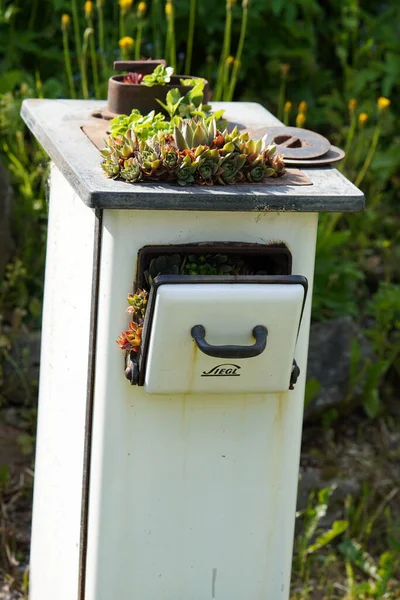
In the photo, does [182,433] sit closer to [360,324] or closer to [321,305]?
[321,305]

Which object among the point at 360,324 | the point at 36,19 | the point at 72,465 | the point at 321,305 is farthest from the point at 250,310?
the point at 36,19

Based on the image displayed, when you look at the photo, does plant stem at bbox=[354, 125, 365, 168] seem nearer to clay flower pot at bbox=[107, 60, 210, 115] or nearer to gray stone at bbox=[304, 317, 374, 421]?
gray stone at bbox=[304, 317, 374, 421]

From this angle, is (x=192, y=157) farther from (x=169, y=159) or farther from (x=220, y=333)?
(x=220, y=333)

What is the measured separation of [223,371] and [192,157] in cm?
48

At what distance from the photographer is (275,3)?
4586 millimetres

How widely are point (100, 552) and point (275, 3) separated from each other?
2936 mm

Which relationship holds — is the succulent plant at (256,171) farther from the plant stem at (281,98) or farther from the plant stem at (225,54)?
the plant stem at (281,98)

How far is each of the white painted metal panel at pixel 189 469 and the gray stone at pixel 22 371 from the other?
1508 mm

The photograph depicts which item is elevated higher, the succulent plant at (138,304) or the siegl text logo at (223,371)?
the succulent plant at (138,304)

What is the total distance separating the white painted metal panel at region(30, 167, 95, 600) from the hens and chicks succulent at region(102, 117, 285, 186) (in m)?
0.16

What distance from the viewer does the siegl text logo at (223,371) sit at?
88.0 inches

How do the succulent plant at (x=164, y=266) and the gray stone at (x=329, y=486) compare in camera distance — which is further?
the gray stone at (x=329, y=486)

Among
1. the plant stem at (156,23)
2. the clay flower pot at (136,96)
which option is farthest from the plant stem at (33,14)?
the clay flower pot at (136,96)

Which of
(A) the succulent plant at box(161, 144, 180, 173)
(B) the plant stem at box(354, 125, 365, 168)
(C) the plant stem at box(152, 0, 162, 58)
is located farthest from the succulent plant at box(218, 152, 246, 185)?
(C) the plant stem at box(152, 0, 162, 58)
